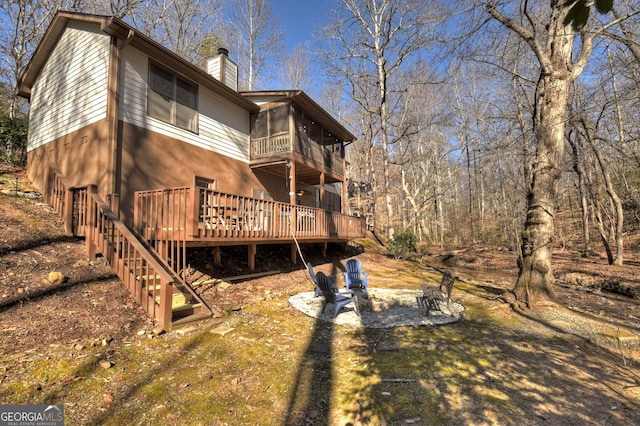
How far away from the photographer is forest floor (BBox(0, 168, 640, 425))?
3.22 metres

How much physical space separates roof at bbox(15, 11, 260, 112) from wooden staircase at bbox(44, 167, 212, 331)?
3990 millimetres

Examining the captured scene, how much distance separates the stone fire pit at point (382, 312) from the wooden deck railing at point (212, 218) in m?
2.01

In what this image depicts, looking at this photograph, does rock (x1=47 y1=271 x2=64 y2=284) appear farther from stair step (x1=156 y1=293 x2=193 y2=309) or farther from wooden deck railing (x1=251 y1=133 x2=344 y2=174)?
wooden deck railing (x1=251 y1=133 x2=344 y2=174)

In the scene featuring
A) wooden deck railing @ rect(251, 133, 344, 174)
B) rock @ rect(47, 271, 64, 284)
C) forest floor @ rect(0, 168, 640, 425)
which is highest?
wooden deck railing @ rect(251, 133, 344, 174)

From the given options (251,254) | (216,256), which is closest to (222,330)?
(216,256)

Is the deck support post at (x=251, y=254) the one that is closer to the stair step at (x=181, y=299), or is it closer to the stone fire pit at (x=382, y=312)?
the stone fire pit at (x=382, y=312)

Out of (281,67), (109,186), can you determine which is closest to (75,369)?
(109,186)

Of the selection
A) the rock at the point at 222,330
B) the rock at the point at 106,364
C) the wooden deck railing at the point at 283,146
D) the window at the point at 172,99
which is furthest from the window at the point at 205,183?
the rock at the point at 106,364

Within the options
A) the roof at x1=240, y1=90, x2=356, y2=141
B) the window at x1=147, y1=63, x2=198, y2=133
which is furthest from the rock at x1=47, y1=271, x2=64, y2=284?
the roof at x1=240, y1=90, x2=356, y2=141

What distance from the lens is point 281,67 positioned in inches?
1158

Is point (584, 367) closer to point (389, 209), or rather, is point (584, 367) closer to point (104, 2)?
point (389, 209)

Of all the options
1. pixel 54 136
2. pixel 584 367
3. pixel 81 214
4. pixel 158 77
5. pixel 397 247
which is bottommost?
pixel 584 367

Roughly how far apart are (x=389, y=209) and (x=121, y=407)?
17281mm

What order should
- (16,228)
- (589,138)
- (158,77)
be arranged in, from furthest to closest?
(589,138)
(158,77)
(16,228)
